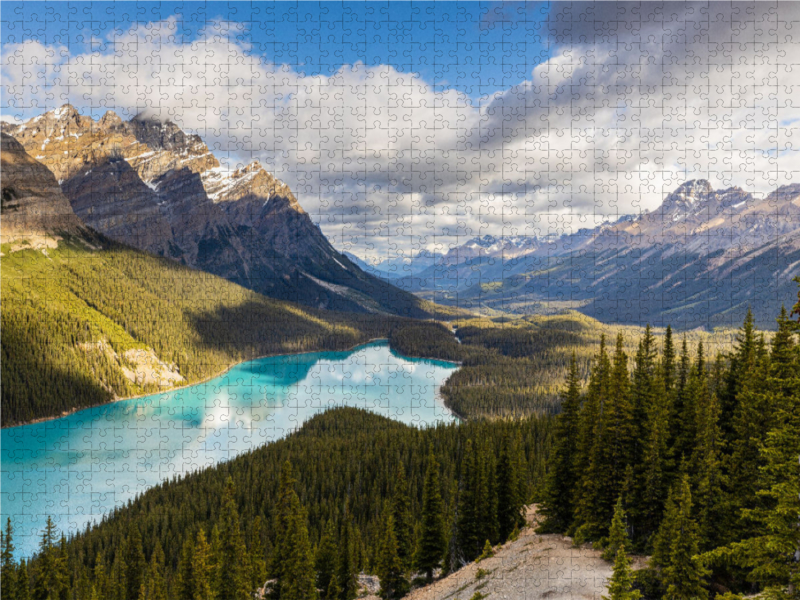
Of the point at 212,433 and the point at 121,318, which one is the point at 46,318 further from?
the point at 212,433

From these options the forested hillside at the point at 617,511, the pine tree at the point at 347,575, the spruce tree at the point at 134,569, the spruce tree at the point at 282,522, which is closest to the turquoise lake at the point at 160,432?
the forested hillside at the point at 617,511

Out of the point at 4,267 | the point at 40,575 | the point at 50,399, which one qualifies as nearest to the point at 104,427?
the point at 50,399

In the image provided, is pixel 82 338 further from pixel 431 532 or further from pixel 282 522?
pixel 431 532

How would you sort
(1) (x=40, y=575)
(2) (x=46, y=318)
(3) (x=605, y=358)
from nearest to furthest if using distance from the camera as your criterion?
1. (3) (x=605, y=358)
2. (1) (x=40, y=575)
3. (2) (x=46, y=318)

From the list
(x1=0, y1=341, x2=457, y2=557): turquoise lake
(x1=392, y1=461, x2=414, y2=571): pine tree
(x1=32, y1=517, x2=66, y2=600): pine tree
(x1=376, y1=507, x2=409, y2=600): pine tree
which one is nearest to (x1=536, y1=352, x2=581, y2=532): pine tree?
(x1=376, y1=507, x2=409, y2=600): pine tree

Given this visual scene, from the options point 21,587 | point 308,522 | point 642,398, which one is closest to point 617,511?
point 642,398

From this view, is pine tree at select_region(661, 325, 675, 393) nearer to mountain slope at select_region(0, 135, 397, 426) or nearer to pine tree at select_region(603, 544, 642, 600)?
pine tree at select_region(603, 544, 642, 600)
